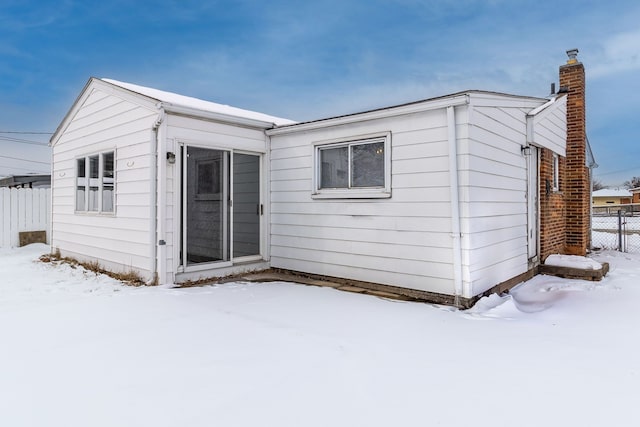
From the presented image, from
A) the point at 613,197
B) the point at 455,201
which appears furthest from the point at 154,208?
the point at 613,197

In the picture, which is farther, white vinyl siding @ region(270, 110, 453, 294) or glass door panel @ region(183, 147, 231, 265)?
glass door panel @ region(183, 147, 231, 265)

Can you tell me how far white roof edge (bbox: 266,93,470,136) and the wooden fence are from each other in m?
8.52

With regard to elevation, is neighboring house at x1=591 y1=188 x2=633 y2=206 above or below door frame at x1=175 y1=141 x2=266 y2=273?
above

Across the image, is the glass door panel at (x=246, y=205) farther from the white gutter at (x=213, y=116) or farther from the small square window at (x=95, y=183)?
the small square window at (x=95, y=183)

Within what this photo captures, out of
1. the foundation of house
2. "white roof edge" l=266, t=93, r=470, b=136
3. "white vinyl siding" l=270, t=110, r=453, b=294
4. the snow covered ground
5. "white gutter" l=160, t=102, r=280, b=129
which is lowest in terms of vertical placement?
the snow covered ground

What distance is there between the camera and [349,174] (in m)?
5.84

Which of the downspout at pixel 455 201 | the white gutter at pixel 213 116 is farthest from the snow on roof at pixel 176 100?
the downspout at pixel 455 201

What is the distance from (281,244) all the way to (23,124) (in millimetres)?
37856

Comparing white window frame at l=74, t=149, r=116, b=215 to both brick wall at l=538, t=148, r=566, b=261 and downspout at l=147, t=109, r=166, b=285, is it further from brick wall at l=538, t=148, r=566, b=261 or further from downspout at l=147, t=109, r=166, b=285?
brick wall at l=538, t=148, r=566, b=261

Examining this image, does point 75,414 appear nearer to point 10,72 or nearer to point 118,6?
point 118,6

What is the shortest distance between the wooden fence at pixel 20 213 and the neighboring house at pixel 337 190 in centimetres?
419

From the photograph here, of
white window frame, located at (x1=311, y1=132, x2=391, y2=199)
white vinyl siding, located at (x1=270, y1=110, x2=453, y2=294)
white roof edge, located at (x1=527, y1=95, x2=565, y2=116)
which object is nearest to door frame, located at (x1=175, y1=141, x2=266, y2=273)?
white vinyl siding, located at (x1=270, y1=110, x2=453, y2=294)

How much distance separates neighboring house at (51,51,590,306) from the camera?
4.87 meters

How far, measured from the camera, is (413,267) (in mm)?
5129
